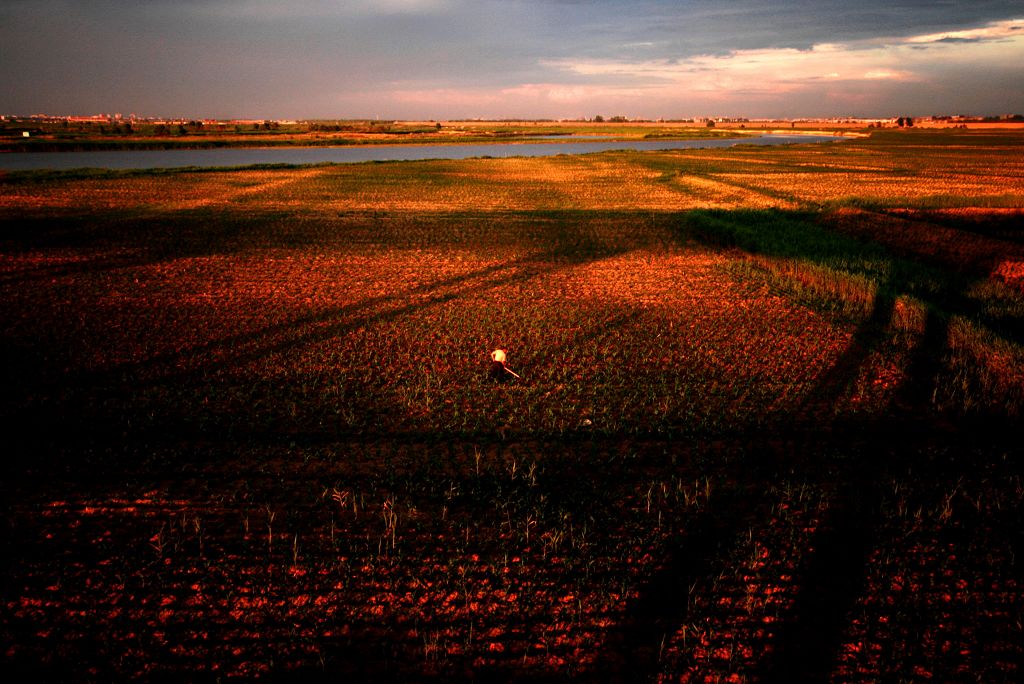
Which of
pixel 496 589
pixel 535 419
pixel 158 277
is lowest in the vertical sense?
pixel 496 589

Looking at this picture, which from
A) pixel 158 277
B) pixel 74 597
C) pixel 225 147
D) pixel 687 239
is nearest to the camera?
pixel 74 597

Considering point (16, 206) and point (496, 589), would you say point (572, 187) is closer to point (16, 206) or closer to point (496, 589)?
point (16, 206)

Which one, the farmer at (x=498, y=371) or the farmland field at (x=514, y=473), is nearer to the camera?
the farmland field at (x=514, y=473)

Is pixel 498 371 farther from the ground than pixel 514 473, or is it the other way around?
pixel 498 371

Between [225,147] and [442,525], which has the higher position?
[225,147]

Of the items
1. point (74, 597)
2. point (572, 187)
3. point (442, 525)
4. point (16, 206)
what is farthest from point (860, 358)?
point (16, 206)

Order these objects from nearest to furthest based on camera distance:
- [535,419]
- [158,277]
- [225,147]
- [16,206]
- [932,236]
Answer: [535,419] → [158,277] → [932,236] → [16,206] → [225,147]

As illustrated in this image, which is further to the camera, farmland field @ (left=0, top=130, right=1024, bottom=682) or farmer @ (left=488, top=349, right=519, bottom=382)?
farmer @ (left=488, top=349, right=519, bottom=382)

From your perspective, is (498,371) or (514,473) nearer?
(514,473)
